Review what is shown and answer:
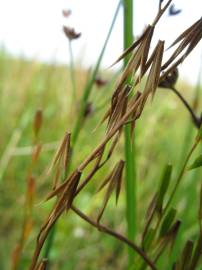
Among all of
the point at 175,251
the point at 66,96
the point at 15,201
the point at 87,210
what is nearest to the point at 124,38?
the point at 175,251

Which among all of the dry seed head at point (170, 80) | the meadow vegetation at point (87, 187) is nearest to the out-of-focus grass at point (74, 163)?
the meadow vegetation at point (87, 187)

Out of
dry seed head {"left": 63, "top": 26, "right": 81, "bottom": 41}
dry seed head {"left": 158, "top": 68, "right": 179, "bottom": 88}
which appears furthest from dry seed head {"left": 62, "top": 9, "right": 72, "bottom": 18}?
dry seed head {"left": 158, "top": 68, "right": 179, "bottom": 88}

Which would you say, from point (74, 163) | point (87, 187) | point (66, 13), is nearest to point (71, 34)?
point (66, 13)

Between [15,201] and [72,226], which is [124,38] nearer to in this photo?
[72,226]

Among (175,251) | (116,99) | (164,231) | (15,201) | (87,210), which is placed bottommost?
(15,201)

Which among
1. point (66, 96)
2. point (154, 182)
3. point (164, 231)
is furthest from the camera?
point (66, 96)

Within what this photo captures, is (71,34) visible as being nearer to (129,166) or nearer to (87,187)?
(129,166)

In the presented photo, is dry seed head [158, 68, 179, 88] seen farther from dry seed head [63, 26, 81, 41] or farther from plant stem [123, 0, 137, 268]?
dry seed head [63, 26, 81, 41]

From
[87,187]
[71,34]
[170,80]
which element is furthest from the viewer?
[87,187]
